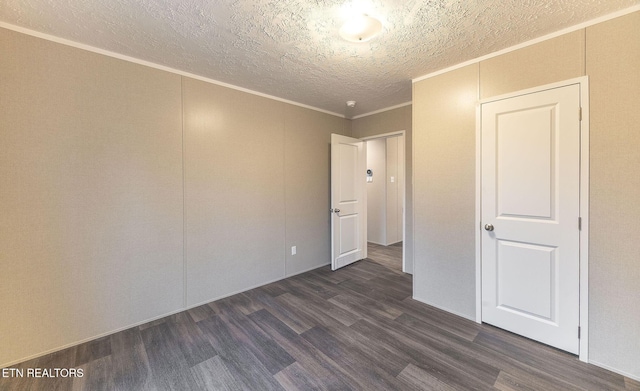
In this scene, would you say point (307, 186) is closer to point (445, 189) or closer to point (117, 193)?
point (445, 189)

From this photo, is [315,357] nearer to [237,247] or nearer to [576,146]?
[237,247]

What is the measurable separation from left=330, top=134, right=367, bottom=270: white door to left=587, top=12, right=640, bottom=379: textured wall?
8.61ft

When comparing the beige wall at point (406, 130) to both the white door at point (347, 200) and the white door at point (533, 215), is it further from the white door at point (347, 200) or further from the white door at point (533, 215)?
the white door at point (533, 215)

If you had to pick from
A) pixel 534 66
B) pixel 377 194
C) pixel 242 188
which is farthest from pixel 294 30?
pixel 377 194

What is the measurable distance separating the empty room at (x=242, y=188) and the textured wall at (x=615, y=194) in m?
0.01

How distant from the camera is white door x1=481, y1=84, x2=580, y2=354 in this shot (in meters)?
1.90

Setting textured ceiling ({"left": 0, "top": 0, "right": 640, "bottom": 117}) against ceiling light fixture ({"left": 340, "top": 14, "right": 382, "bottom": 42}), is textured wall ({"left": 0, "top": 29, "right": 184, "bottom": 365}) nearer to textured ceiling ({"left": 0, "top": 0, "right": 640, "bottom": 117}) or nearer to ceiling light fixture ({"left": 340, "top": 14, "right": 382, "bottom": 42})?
textured ceiling ({"left": 0, "top": 0, "right": 640, "bottom": 117})

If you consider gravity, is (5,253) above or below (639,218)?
below

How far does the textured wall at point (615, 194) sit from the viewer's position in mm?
1670

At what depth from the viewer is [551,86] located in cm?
195

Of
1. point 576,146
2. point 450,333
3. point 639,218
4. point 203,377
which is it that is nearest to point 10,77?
point 203,377

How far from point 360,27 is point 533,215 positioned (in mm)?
2029

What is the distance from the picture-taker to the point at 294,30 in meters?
1.89

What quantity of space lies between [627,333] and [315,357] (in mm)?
2181
